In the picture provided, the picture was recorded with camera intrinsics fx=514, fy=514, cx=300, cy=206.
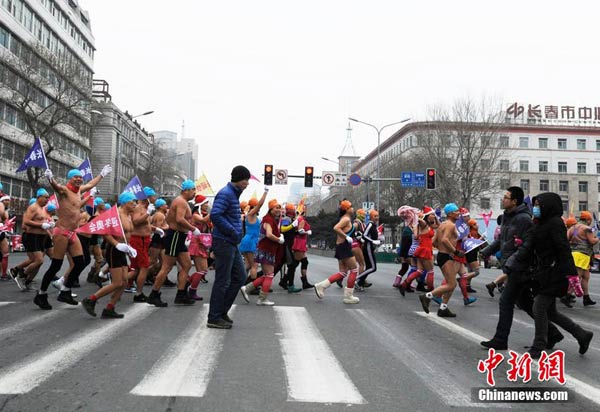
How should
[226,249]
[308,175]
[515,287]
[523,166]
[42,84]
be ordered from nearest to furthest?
[515,287] < [226,249] < [308,175] < [42,84] < [523,166]

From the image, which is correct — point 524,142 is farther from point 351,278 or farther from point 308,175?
point 351,278

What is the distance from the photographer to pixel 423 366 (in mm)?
4789

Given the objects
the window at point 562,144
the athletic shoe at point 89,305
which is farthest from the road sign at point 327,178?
the window at point 562,144

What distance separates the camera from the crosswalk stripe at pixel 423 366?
379 centimetres

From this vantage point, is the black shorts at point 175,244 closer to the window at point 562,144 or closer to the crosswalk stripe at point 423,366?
the crosswalk stripe at point 423,366

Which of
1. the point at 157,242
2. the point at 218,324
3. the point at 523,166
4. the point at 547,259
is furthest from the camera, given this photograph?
the point at 523,166

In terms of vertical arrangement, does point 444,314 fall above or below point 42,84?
below

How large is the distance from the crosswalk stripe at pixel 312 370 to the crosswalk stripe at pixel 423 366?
66 cm

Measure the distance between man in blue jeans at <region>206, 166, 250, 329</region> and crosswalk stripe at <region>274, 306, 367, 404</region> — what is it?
0.81 metres

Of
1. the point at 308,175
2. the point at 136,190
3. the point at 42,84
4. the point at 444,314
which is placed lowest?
the point at 444,314

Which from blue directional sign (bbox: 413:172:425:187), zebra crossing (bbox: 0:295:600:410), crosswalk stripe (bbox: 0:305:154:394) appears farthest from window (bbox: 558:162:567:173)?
crosswalk stripe (bbox: 0:305:154:394)

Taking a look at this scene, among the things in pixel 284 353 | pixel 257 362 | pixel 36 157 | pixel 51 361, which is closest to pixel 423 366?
pixel 284 353

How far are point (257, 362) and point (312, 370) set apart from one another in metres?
0.56

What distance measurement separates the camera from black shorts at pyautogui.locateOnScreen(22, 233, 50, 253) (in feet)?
33.1
